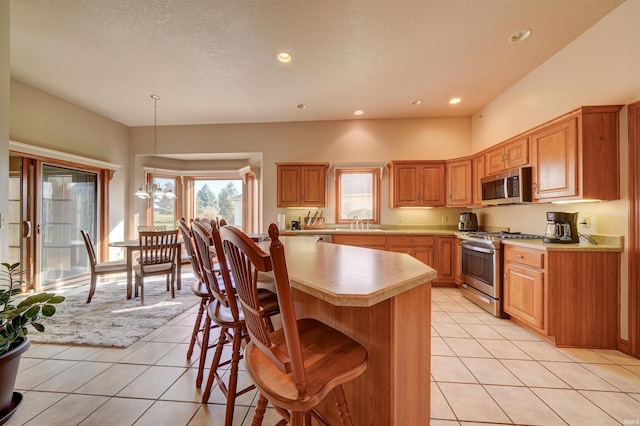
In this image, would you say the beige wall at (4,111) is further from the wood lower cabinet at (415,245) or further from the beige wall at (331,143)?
the wood lower cabinet at (415,245)

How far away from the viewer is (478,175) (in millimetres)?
3881

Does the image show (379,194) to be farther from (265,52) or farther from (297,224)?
(265,52)

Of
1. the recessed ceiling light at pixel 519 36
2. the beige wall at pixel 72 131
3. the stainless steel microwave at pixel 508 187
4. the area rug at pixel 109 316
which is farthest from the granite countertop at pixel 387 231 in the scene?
the beige wall at pixel 72 131

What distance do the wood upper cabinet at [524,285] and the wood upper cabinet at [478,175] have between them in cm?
125

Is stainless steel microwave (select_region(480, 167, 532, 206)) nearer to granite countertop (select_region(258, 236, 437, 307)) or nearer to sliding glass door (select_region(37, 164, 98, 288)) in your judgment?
granite countertop (select_region(258, 236, 437, 307))

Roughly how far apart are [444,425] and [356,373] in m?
1.01

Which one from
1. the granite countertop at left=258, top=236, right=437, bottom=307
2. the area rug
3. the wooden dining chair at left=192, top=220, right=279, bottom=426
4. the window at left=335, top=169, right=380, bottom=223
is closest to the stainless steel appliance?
the window at left=335, top=169, right=380, bottom=223

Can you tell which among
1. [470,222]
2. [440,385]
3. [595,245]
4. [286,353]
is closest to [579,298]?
[595,245]

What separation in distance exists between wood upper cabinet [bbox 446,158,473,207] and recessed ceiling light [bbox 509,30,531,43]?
173cm

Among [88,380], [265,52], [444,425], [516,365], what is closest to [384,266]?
[444,425]

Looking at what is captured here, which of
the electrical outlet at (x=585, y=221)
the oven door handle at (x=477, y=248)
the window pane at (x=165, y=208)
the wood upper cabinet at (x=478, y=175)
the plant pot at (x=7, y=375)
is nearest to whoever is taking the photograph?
the plant pot at (x=7, y=375)

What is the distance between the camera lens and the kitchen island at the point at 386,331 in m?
0.96

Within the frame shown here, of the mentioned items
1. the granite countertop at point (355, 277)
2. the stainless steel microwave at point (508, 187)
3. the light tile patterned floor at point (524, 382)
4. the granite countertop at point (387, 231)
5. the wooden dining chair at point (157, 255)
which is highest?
the stainless steel microwave at point (508, 187)

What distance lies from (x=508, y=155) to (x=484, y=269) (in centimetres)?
150
